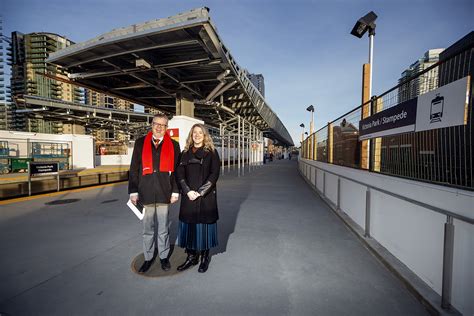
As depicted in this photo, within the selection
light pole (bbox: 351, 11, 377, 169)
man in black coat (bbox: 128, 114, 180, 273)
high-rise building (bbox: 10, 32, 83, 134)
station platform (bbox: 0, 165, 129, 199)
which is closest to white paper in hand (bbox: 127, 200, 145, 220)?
man in black coat (bbox: 128, 114, 180, 273)

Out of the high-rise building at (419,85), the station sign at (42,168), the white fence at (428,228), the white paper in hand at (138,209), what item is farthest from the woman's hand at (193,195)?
the station sign at (42,168)

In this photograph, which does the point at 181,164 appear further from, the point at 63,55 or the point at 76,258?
the point at 63,55

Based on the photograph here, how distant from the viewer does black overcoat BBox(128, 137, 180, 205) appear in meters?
2.46

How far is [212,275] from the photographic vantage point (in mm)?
2439

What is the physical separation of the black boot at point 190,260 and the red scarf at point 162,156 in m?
1.11

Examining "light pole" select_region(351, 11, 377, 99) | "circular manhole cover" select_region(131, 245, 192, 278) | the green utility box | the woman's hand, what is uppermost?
"light pole" select_region(351, 11, 377, 99)

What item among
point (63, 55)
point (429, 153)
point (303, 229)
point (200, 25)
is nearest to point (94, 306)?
point (303, 229)

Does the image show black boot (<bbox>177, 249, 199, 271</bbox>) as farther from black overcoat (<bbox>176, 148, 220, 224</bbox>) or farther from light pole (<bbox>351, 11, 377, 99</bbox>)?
light pole (<bbox>351, 11, 377, 99</bbox>)

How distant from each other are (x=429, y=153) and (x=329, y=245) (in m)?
1.83

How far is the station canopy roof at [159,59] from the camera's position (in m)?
6.26

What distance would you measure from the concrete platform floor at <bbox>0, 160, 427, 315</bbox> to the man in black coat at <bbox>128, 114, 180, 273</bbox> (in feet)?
1.28

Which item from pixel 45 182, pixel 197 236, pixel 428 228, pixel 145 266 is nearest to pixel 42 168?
pixel 45 182

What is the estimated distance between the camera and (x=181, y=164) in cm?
254

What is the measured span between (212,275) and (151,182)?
1.31 meters
